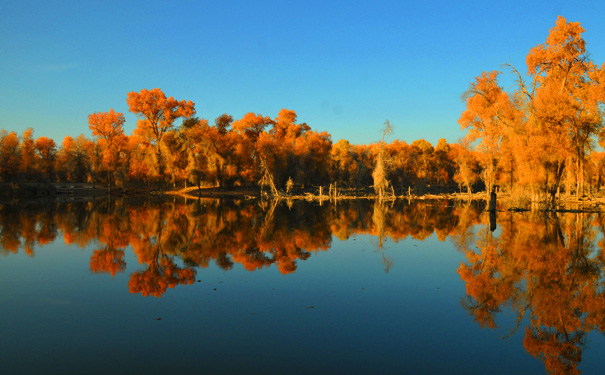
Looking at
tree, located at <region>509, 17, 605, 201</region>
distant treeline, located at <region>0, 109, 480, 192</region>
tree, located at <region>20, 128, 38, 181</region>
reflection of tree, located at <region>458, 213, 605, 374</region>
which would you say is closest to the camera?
reflection of tree, located at <region>458, 213, 605, 374</region>

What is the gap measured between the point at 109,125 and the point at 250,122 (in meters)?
22.5

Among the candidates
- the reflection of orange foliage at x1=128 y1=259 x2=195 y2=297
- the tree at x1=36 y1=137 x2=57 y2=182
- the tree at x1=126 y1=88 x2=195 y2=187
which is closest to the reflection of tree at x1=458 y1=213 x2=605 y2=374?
the reflection of orange foliage at x1=128 y1=259 x2=195 y2=297

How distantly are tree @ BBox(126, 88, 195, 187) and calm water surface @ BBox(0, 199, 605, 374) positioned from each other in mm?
49623

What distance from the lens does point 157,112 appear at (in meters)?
64.6

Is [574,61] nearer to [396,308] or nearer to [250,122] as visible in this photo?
[396,308]

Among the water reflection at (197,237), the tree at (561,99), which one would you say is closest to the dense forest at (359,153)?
the tree at (561,99)

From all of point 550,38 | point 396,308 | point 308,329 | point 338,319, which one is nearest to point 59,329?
point 308,329

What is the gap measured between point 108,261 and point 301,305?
7.69m

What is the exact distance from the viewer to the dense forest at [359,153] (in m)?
33.3

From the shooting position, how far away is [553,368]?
6.09 m

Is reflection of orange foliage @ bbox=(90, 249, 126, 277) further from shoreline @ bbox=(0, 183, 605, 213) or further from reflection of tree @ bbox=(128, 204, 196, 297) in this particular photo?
shoreline @ bbox=(0, 183, 605, 213)

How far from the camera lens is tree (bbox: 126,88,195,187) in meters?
63.2

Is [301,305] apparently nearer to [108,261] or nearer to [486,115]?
[108,261]

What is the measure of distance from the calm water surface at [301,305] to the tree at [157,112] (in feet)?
163
